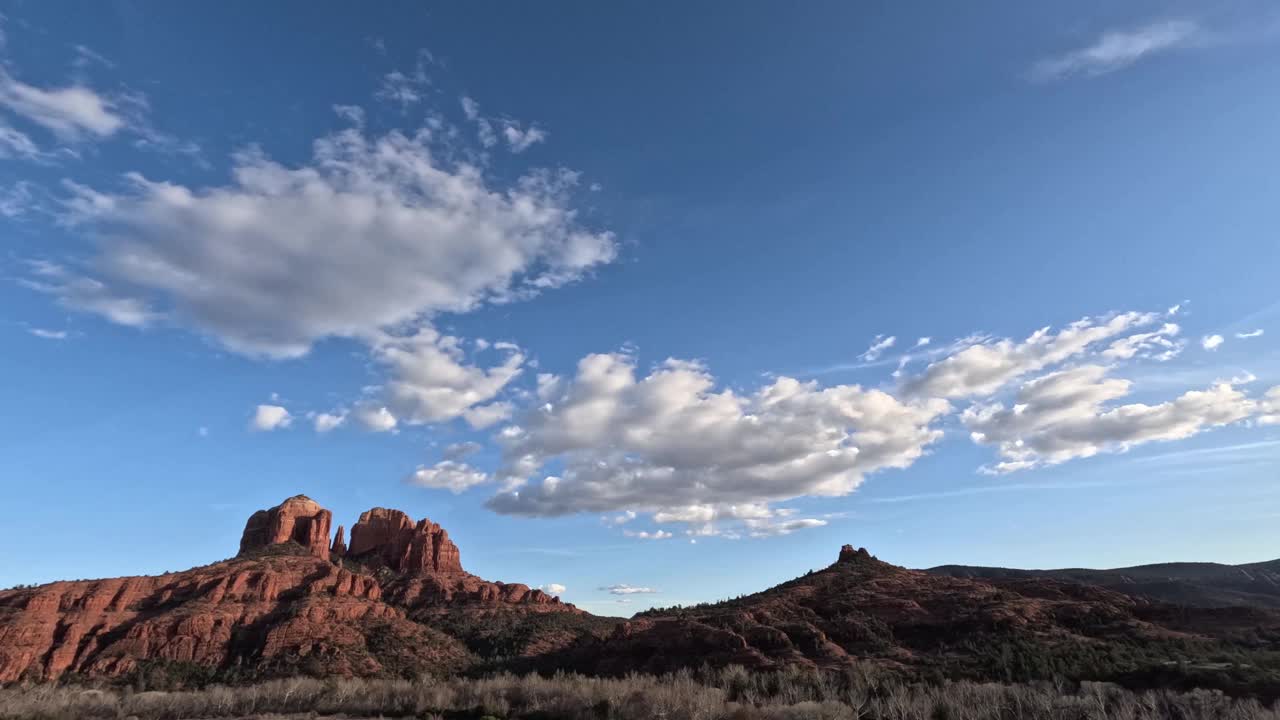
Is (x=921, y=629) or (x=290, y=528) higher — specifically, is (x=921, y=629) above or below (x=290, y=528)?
below

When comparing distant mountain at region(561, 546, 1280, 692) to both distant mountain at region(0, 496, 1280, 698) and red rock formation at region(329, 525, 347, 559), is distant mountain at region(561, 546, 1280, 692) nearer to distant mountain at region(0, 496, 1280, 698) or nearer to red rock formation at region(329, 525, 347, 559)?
distant mountain at region(0, 496, 1280, 698)

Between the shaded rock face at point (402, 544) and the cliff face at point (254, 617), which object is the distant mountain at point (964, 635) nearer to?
the cliff face at point (254, 617)

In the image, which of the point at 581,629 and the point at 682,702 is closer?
the point at 682,702

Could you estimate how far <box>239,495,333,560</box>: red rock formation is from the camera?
163875mm

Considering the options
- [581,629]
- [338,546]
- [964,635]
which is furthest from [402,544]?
[964,635]

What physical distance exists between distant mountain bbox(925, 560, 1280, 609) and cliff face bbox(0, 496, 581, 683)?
278 ft

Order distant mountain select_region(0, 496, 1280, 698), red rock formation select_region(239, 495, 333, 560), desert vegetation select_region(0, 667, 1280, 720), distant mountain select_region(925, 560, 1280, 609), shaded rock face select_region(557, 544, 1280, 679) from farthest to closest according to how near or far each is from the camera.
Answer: red rock formation select_region(239, 495, 333, 560) < distant mountain select_region(925, 560, 1280, 609) < shaded rock face select_region(557, 544, 1280, 679) < distant mountain select_region(0, 496, 1280, 698) < desert vegetation select_region(0, 667, 1280, 720)

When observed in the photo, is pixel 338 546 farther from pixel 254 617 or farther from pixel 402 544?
pixel 254 617

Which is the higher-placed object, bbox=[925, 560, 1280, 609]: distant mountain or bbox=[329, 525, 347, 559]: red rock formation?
bbox=[329, 525, 347, 559]: red rock formation

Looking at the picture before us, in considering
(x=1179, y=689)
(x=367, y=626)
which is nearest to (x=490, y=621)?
(x=367, y=626)

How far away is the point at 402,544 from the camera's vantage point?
17188 cm

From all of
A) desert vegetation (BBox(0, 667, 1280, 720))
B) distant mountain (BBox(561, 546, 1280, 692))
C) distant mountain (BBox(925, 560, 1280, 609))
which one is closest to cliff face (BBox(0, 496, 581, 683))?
distant mountain (BBox(561, 546, 1280, 692))

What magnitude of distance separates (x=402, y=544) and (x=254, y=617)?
67129 millimetres

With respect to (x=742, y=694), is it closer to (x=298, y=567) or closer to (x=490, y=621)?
(x=490, y=621)
